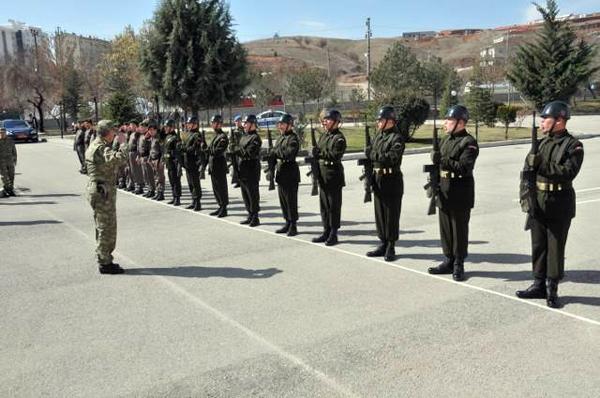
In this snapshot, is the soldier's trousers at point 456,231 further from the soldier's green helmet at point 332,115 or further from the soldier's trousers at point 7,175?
the soldier's trousers at point 7,175

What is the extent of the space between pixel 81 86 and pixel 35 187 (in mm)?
44823

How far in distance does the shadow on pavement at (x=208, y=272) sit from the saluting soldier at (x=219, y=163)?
3.47 metres

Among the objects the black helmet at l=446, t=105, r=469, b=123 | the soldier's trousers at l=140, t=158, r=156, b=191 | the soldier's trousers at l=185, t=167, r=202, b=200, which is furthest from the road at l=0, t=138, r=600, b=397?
the soldier's trousers at l=140, t=158, r=156, b=191

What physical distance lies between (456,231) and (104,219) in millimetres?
4019

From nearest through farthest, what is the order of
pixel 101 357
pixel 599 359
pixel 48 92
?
pixel 599 359, pixel 101 357, pixel 48 92

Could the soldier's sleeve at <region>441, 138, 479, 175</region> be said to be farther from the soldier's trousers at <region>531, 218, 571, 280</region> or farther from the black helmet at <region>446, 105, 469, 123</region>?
the soldier's trousers at <region>531, 218, 571, 280</region>

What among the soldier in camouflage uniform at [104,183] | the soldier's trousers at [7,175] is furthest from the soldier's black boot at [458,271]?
the soldier's trousers at [7,175]

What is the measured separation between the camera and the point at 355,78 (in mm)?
135250

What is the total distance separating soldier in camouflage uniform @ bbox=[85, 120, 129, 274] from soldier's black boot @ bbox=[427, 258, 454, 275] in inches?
147

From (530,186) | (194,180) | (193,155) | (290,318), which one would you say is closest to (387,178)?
(530,186)

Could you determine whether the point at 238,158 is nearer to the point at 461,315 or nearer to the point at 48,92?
the point at 461,315

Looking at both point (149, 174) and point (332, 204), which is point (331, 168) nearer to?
point (332, 204)

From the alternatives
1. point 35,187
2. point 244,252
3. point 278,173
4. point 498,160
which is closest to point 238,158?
point 278,173

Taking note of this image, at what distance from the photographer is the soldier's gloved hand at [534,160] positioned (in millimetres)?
5184
